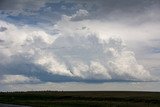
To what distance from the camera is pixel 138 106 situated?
2530 inches

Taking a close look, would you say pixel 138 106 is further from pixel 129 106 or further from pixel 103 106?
pixel 103 106

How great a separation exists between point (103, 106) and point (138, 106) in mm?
6034

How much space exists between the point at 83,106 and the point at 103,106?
3494 mm

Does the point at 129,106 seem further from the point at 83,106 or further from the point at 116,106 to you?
the point at 83,106

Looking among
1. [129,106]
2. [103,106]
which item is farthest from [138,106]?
[103,106]

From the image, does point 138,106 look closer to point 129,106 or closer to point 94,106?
point 129,106

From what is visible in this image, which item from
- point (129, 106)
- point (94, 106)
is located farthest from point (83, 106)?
point (129, 106)

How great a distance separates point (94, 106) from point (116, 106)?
14.3 ft

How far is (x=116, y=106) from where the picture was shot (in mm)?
63438

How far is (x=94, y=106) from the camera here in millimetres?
65812

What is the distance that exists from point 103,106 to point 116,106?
229cm

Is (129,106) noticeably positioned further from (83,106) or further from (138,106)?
(83,106)

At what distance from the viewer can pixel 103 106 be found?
6419 centimetres

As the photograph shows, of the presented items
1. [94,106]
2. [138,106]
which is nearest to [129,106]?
[138,106]
